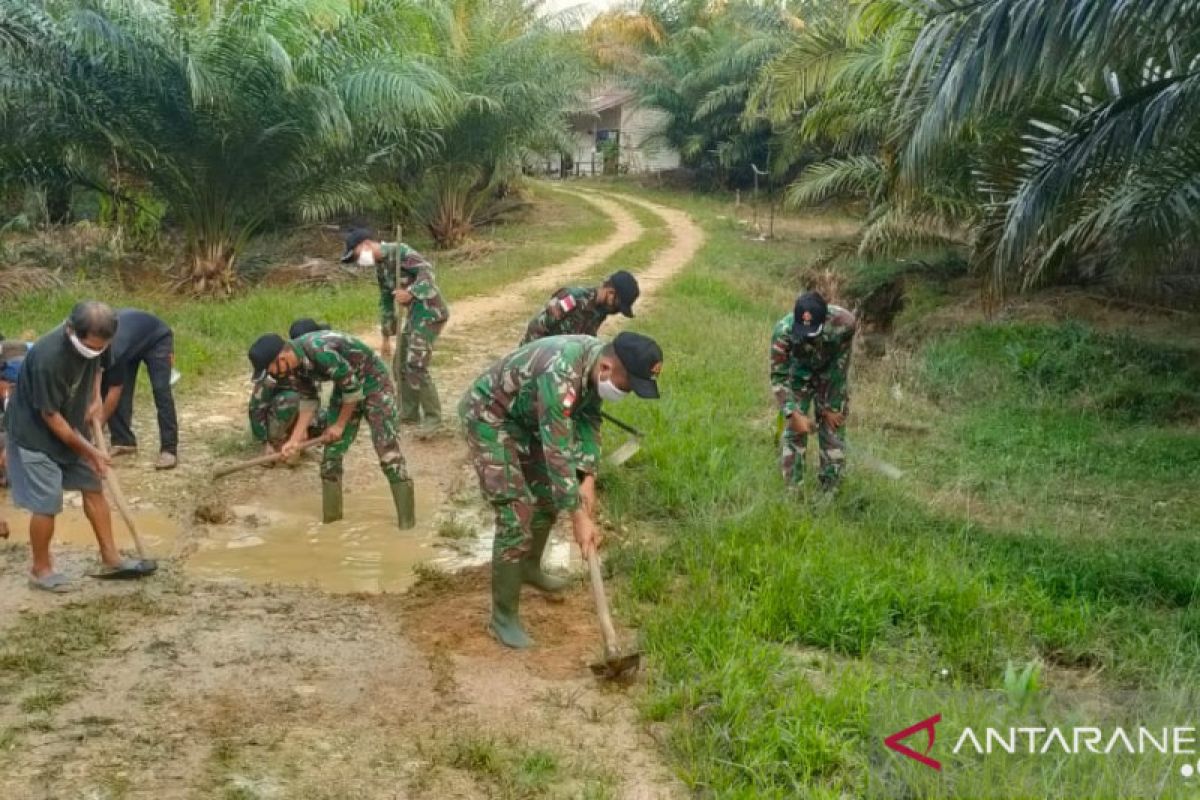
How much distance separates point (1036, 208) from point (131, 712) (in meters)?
6.35

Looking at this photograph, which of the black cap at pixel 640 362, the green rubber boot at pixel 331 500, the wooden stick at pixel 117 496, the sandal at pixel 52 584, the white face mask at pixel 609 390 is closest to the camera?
the black cap at pixel 640 362

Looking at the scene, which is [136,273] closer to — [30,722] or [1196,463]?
[30,722]

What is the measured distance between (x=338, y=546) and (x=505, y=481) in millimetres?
1970

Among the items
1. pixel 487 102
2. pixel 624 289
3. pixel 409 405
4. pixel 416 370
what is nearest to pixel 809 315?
pixel 624 289

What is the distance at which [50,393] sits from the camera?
16.1ft

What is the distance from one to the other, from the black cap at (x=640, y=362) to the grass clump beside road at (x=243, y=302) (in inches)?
245

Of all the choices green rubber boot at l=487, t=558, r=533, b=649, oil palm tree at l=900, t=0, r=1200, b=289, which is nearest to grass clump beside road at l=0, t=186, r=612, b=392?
green rubber boot at l=487, t=558, r=533, b=649

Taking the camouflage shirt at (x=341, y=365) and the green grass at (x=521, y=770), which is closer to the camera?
the green grass at (x=521, y=770)

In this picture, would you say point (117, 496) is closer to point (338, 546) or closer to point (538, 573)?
point (338, 546)

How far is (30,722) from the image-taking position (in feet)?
13.0

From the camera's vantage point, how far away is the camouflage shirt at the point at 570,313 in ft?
23.3

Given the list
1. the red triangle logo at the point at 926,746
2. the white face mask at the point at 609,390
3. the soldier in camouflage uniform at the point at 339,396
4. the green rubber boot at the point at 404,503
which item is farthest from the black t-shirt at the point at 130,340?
the red triangle logo at the point at 926,746

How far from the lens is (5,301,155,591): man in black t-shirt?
16.0ft

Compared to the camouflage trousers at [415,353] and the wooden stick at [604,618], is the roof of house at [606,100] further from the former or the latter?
the wooden stick at [604,618]
